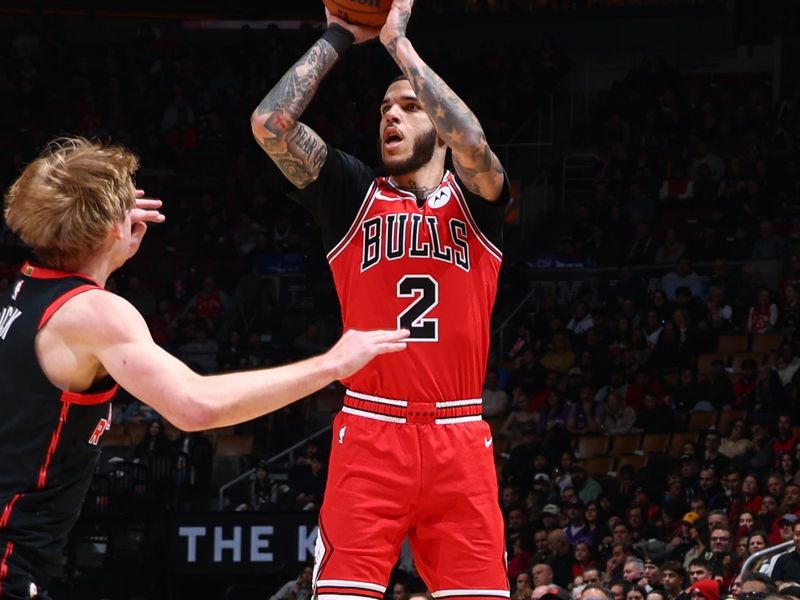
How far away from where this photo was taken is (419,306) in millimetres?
5582

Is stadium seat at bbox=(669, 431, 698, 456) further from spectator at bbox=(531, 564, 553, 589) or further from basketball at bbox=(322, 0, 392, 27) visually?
basketball at bbox=(322, 0, 392, 27)

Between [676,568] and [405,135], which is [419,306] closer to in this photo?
[405,135]

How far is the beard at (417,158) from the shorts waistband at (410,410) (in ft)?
3.15

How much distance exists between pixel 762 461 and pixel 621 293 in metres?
4.70

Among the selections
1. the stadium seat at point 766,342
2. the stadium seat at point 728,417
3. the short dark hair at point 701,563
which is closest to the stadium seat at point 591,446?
the stadium seat at point 728,417

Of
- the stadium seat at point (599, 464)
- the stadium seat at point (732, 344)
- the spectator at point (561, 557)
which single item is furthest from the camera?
the stadium seat at point (732, 344)

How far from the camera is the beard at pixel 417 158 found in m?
5.85

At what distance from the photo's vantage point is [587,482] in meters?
15.5

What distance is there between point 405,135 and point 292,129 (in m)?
0.48

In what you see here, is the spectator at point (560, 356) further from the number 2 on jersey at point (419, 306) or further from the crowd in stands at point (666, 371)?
the number 2 on jersey at point (419, 306)

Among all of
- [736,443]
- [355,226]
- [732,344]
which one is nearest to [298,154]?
[355,226]

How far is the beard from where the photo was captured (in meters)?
5.85

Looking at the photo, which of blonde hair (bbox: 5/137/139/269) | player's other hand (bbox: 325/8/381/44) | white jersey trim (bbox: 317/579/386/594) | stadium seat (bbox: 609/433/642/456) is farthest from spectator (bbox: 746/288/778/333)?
blonde hair (bbox: 5/137/139/269)

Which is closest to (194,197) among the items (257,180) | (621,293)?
(257,180)
